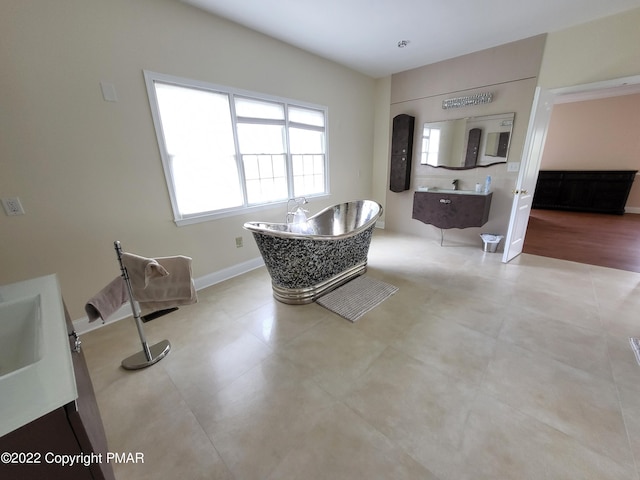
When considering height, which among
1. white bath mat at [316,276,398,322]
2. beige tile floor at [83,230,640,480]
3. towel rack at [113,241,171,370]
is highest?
towel rack at [113,241,171,370]

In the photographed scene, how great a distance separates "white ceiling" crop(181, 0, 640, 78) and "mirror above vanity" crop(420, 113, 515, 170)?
929mm

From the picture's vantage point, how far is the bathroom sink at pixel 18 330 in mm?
936

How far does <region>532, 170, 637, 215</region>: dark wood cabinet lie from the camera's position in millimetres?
5395

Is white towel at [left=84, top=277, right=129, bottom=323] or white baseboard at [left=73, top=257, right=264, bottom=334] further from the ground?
white towel at [left=84, top=277, right=129, bottom=323]

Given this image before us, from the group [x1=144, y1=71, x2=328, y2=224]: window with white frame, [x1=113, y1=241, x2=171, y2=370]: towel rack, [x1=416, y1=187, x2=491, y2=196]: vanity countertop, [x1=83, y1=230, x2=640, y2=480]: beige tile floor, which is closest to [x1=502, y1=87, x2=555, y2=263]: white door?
[x1=416, y1=187, x2=491, y2=196]: vanity countertop

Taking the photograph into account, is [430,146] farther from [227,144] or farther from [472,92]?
[227,144]

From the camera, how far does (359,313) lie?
7.61 feet

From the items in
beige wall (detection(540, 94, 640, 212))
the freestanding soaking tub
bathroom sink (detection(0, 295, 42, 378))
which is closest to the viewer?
bathroom sink (detection(0, 295, 42, 378))

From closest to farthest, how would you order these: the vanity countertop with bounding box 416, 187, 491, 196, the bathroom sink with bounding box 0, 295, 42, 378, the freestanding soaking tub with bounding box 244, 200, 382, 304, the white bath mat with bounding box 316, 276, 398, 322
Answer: the bathroom sink with bounding box 0, 295, 42, 378 → the freestanding soaking tub with bounding box 244, 200, 382, 304 → the white bath mat with bounding box 316, 276, 398, 322 → the vanity countertop with bounding box 416, 187, 491, 196

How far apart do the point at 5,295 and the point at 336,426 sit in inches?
66.4

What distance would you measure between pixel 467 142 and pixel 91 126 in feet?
14.6

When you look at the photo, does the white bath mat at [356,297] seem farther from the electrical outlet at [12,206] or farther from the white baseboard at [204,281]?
the electrical outlet at [12,206]

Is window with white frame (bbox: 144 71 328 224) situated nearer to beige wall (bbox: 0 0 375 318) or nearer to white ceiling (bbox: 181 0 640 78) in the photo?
beige wall (bbox: 0 0 375 318)

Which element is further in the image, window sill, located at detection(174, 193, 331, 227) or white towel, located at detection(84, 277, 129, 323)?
window sill, located at detection(174, 193, 331, 227)
